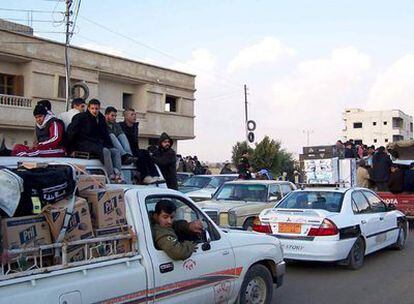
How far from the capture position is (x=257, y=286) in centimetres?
645

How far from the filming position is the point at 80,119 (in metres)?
6.45

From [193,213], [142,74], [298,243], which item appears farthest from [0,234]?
[142,74]

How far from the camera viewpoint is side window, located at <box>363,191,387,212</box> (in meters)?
10.5

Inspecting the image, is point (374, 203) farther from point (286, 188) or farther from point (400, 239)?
point (286, 188)

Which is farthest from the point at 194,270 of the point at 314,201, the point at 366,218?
the point at 366,218

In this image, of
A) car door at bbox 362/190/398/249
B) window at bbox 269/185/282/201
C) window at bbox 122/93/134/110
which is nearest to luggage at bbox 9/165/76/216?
car door at bbox 362/190/398/249

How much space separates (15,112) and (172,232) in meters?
23.2

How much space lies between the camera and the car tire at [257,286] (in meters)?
6.18

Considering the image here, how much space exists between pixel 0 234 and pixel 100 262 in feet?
2.96

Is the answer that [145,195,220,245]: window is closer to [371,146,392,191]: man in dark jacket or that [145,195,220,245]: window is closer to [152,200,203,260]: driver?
[152,200,203,260]: driver

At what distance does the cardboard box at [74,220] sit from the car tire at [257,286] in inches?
90.0

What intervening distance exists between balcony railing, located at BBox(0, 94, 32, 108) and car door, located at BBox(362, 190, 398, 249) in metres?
20.4

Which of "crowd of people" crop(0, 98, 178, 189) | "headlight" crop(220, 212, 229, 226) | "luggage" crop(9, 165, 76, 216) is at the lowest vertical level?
"headlight" crop(220, 212, 229, 226)

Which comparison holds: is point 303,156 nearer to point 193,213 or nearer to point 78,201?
point 193,213
